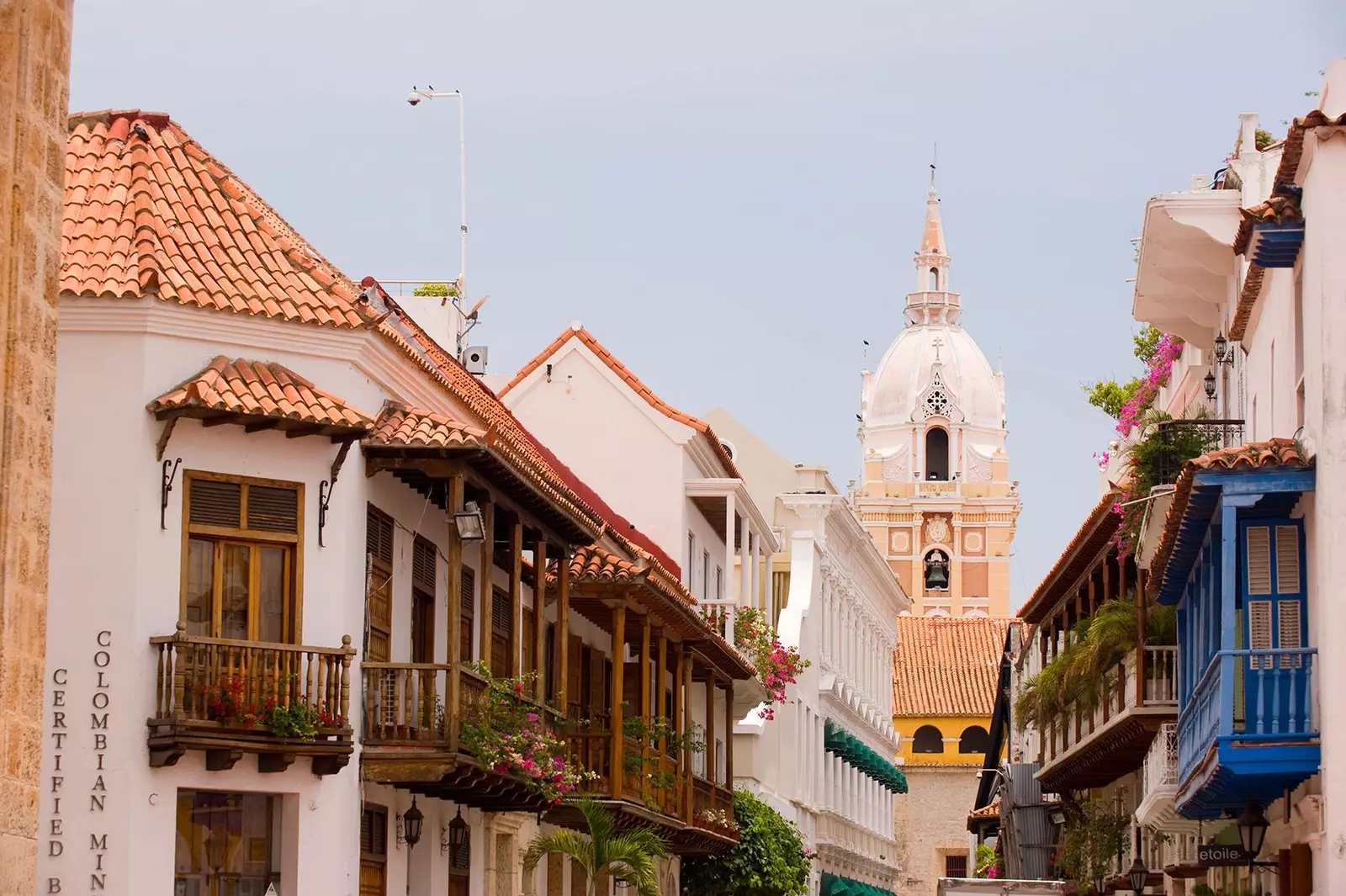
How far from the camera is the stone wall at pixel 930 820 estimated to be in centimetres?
8831

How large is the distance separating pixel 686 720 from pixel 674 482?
6007 millimetres

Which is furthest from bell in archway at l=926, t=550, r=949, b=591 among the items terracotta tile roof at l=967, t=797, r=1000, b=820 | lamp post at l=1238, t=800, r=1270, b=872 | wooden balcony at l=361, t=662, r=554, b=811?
wooden balcony at l=361, t=662, r=554, b=811

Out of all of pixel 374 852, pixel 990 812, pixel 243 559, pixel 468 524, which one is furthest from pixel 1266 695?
pixel 990 812

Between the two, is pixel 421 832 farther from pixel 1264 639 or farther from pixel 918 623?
pixel 918 623

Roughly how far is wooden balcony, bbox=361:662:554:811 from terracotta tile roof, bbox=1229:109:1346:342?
25.7 feet

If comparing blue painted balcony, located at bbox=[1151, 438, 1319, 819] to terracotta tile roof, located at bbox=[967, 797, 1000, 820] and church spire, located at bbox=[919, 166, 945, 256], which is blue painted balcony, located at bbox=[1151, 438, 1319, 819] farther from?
church spire, located at bbox=[919, 166, 945, 256]

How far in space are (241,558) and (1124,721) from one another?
1417 cm

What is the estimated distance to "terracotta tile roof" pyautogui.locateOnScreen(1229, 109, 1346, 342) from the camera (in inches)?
786

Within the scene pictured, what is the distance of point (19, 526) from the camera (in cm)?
1468

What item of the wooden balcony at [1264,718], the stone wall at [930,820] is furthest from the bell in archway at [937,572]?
the wooden balcony at [1264,718]

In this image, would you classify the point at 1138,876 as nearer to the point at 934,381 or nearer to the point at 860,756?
the point at 860,756

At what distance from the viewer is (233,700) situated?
1944 cm

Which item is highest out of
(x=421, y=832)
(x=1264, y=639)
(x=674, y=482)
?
(x=674, y=482)

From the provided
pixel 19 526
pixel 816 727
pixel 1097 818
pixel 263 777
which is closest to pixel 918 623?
pixel 816 727
